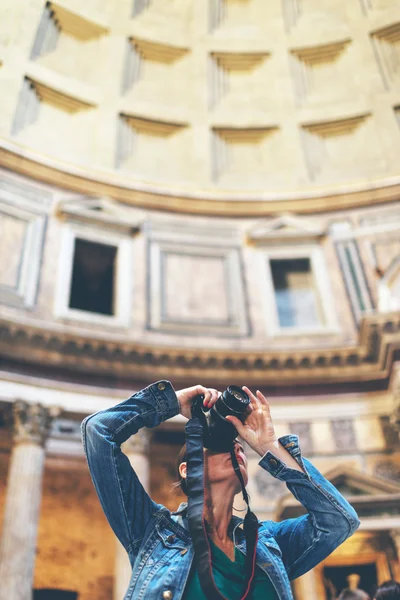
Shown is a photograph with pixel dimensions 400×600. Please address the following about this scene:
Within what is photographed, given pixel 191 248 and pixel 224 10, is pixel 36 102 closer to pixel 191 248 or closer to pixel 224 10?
pixel 191 248

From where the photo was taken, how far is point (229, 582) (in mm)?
1784

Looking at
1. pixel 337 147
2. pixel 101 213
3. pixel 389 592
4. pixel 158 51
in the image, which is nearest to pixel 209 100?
pixel 158 51

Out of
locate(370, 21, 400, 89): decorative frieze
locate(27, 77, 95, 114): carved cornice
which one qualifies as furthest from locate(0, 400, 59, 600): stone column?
locate(370, 21, 400, 89): decorative frieze

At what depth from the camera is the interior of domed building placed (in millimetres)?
10703

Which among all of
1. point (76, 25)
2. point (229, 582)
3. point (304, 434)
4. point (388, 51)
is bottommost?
point (229, 582)

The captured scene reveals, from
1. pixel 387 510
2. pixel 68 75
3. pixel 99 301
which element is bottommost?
pixel 387 510

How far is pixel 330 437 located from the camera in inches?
451

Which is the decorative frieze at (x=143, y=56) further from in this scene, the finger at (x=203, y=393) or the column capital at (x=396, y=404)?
the finger at (x=203, y=393)

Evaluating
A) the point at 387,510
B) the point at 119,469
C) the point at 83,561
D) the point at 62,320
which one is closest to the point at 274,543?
the point at 119,469

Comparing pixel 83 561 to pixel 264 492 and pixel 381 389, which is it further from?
pixel 381 389

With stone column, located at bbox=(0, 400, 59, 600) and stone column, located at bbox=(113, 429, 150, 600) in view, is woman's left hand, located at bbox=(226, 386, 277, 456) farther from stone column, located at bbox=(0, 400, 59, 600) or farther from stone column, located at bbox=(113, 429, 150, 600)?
stone column, located at bbox=(113, 429, 150, 600)

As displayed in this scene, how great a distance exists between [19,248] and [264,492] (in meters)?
7.27

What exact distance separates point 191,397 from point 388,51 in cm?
1760

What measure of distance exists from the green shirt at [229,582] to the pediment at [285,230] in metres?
12.7
